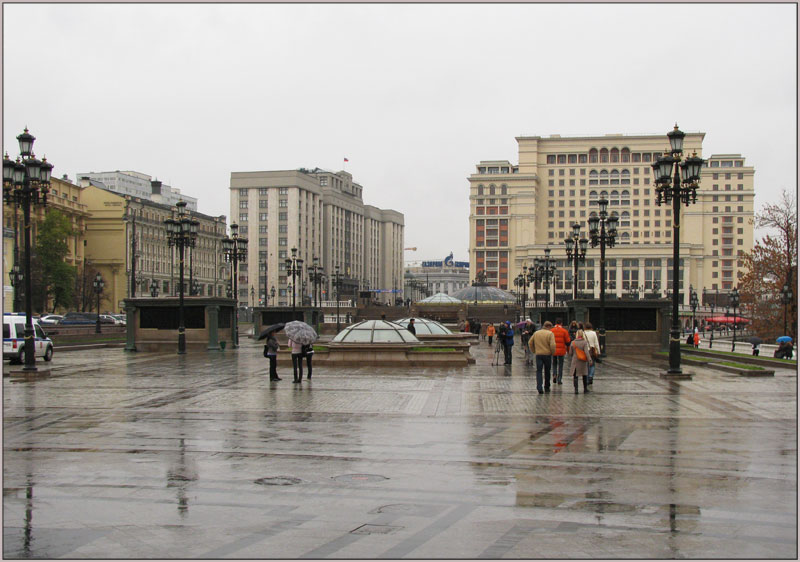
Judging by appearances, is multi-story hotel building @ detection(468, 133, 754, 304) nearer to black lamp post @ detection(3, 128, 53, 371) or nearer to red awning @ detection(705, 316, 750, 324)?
red awning @ detection(705, 316, 750, 324)

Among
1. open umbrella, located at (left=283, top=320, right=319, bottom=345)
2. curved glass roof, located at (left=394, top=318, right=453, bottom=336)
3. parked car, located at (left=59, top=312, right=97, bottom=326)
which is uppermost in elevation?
open umbrella, located at (left=283, top=320, right=319, bottom=345)

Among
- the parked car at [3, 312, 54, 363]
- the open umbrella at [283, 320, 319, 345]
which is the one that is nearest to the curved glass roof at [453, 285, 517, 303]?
the parked car at [3, 312, 54, 363]

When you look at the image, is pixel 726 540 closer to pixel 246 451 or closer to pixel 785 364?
pixel 246 451

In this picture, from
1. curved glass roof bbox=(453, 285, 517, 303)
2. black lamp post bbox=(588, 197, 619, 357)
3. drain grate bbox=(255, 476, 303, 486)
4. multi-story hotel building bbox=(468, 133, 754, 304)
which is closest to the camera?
drain grate bbox=(255, 476, 303, 486)

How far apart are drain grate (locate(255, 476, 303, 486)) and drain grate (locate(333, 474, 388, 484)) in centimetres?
48

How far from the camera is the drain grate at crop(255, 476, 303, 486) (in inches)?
354

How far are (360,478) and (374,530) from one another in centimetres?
229

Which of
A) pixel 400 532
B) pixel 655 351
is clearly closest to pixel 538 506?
pixel 400 532

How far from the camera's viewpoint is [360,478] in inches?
368

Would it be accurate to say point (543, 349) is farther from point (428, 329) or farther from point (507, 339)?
point (428, 329)

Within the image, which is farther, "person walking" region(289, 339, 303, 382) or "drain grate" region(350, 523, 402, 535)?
"person walking" region(289, 339, 303, 382)

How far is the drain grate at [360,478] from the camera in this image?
923cm

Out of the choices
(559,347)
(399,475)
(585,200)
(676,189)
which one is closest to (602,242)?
(676,189)

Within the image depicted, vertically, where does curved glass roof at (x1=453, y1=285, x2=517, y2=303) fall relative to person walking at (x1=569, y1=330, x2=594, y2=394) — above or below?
above
